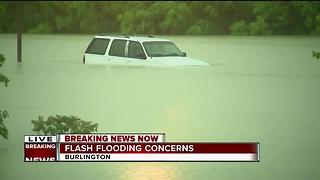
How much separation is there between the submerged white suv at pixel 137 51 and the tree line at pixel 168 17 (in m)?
0.39

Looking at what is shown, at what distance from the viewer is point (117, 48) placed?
7.30 metres

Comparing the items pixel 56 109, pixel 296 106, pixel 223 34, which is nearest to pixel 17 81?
pixel 56 109

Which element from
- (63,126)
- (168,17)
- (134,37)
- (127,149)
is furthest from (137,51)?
(127,149)

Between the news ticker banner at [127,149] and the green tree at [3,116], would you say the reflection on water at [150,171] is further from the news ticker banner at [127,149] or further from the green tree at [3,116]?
the green tree at [3,116]

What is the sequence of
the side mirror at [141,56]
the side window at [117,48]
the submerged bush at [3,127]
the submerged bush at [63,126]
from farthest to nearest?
the side window at [117,48] < the side mirror at [141,56] < the submerged bush at [3,127] < the submerged bush at [63,126]

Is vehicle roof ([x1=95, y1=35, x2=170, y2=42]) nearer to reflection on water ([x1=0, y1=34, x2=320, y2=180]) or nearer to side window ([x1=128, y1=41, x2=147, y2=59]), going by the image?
side window ([x1=128, y1=41, x2=147, y2=59])

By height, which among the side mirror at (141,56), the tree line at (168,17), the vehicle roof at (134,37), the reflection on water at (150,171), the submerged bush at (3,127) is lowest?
the reflection on water at (150,171)

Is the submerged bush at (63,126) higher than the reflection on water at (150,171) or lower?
higher

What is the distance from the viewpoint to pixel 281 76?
8.20 meters

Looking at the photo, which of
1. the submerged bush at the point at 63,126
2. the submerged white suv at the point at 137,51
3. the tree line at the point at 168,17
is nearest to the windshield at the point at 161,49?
the submerged white suv at the point at 137,51

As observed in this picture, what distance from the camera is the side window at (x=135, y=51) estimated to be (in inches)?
283

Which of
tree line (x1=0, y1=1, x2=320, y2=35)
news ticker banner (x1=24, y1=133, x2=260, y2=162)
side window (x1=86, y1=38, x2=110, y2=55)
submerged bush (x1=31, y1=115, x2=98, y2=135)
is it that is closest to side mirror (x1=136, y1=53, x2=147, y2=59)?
side window (x1=86, y1=38, x2=110, y2=55)

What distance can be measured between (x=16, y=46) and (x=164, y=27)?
177 centimetres

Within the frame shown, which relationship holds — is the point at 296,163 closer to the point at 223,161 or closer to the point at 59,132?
the point at 223,161
